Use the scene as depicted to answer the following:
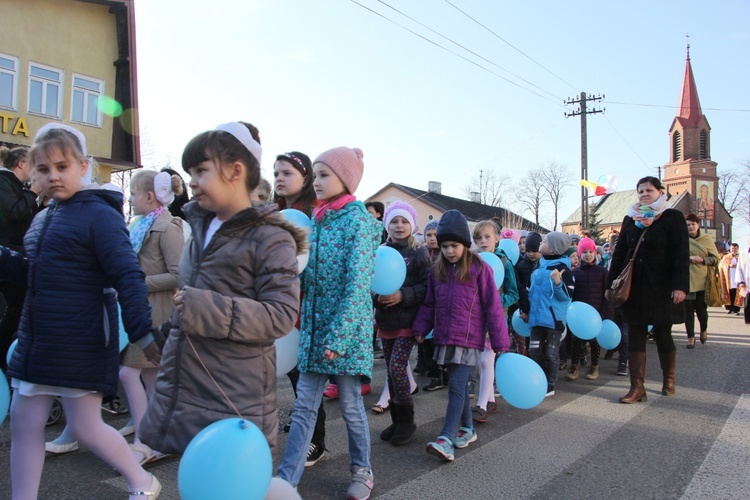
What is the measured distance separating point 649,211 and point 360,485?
433 cm

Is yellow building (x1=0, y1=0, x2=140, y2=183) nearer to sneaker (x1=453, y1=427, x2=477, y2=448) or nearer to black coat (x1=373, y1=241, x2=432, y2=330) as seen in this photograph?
black coat (x1=373, y1=241, x2=432, y2=330)

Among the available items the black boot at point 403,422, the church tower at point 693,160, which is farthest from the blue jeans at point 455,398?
the church tower at point 693,160

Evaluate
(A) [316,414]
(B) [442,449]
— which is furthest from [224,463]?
(B) [442,449]

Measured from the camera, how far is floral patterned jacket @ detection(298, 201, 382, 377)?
10.4 ft

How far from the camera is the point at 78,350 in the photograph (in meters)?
2.64

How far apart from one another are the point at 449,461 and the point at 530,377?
1066 mm

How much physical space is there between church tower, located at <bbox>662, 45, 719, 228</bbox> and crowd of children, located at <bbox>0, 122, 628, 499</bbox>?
8083 centimetres

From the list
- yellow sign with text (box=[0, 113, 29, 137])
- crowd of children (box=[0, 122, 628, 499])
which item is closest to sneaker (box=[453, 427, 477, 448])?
crowd of children (box=[0, 122, 628, 499])

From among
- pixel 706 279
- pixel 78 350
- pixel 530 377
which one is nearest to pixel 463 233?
pixel 530 377

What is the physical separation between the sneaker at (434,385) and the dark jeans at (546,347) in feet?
3.65

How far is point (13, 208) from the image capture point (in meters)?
4.73

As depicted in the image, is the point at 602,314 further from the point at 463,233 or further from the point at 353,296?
the point at 353,296

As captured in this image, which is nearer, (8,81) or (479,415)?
(479,415)

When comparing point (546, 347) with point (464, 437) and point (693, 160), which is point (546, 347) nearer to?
point (464, 437)
